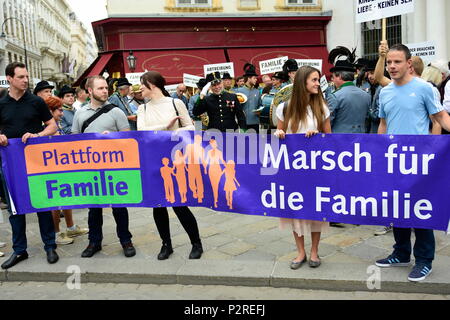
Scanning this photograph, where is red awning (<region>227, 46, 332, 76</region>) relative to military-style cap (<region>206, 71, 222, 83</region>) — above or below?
Result: above

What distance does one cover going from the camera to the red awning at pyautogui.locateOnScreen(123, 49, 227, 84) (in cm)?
2055

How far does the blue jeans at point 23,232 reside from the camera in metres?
5.05

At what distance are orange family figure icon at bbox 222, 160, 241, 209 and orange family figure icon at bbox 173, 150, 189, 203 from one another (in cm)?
42

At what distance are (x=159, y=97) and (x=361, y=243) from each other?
8.89 feet

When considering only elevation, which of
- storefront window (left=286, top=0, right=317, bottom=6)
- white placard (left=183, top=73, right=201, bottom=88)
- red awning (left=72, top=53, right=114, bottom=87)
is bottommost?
white placard (left=183, top=73, right=201, bottom=88)

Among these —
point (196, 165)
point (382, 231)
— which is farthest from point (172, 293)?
point (382, 231)

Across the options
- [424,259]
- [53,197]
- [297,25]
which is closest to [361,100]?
[424,259]

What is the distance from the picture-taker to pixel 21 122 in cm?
494

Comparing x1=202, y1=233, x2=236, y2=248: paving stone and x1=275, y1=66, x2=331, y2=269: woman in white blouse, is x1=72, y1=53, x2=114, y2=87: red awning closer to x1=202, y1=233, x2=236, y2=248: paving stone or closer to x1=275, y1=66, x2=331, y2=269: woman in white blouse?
x1=202, y1=233, x2=236, y2=248: paving stone

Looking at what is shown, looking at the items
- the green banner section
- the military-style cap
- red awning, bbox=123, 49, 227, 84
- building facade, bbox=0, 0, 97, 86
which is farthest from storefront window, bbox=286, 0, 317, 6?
building facade, bbox=0, 0, 97, 86

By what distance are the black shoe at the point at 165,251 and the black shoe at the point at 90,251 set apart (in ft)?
2.54

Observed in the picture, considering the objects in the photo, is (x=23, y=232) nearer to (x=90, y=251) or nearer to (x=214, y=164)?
(x=90, y=251)

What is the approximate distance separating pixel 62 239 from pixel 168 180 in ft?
6.03
